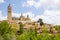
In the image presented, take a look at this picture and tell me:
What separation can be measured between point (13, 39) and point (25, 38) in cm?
307

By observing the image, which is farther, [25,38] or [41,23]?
[41,23]

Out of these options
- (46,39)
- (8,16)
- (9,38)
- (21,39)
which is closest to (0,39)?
(9,38)

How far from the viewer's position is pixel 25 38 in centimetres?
2375

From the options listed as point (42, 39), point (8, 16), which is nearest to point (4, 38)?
point (42, 39)

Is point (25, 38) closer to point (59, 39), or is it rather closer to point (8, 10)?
point (59, 39)

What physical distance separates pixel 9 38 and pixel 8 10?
36.6 metres

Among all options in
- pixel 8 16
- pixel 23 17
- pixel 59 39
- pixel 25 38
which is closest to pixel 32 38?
pixel 25 38

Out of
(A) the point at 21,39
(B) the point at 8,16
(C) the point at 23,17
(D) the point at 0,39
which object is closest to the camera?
(D) the point at 0,39

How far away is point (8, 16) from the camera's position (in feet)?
184

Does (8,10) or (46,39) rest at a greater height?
(8,10)

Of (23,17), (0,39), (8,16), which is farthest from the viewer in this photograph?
A: (23,17)

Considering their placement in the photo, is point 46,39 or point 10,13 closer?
point 46,39

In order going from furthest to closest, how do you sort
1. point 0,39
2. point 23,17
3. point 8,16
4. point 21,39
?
1. point 23,17
2. point 8,16
3. point 21,39
4. point 0,39

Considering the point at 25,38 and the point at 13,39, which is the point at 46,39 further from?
the point at 13,39
